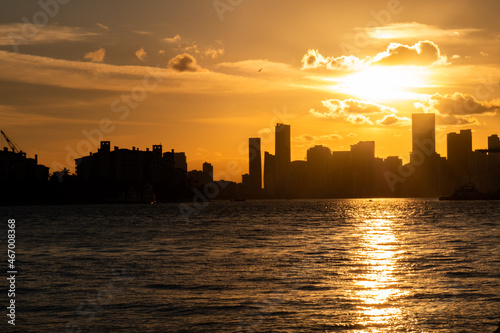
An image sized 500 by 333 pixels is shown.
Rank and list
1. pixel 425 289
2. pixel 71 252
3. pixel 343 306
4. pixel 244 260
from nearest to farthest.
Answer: pixel 343 306 < pixel 425 289 < pixel 244 260 < pixel 71 252

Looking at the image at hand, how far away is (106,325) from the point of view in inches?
1312

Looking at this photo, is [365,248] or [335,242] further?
[335,242]

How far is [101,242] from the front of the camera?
90.2 metres

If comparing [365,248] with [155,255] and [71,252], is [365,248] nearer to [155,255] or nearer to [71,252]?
[155,255]

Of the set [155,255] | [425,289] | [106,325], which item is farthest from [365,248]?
[106,325]

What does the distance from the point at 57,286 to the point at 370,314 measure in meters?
23.2

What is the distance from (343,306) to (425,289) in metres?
8.86

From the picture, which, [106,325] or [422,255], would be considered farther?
[422,255]

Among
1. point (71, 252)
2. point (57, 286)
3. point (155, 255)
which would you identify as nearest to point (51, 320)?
point (57, 286)

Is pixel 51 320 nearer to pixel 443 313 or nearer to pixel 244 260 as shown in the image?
pixel 443 313

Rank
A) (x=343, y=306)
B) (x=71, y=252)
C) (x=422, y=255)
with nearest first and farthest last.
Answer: (x=343, y=306) < (x=422, y=255) < (x=71, y=252)

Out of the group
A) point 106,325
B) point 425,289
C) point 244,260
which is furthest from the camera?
point 244,260

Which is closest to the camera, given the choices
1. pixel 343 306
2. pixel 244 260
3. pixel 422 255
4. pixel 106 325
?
pixel 106 325

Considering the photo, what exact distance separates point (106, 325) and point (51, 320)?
3.36 m
